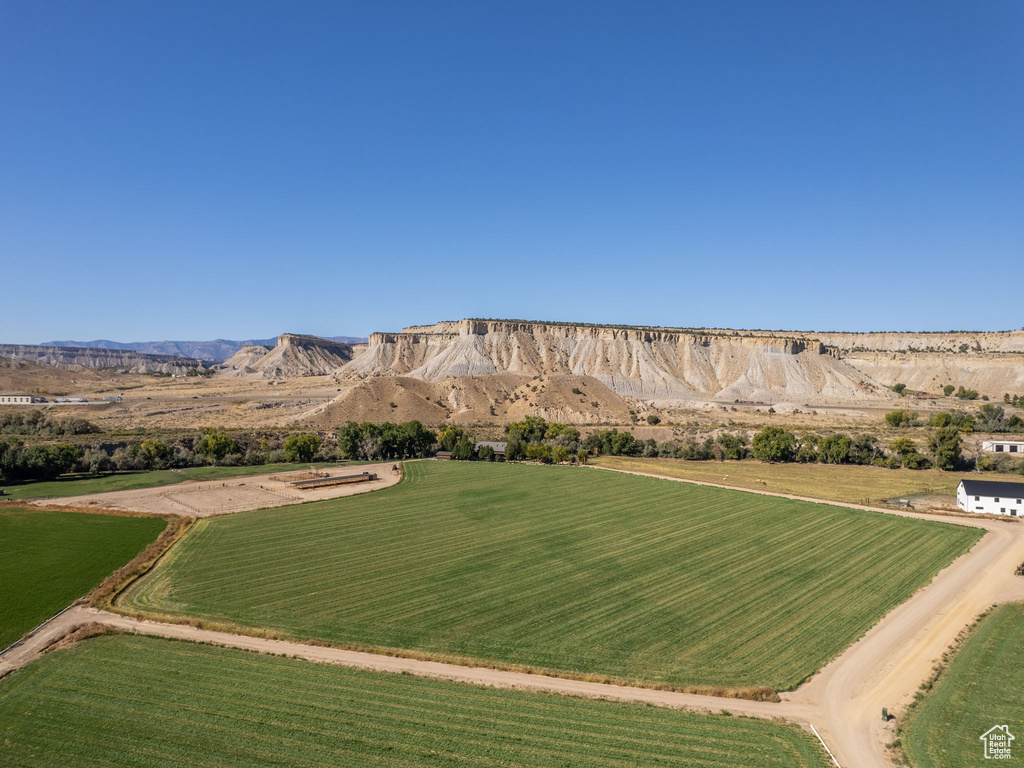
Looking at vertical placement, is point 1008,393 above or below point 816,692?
above

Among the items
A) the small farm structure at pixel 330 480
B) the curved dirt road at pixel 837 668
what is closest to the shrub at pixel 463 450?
the small farm structure at pixel 330 480

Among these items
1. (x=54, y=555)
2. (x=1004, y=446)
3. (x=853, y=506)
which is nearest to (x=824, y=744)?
(x=853, y=506)

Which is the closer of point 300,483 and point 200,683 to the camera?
point 200,683

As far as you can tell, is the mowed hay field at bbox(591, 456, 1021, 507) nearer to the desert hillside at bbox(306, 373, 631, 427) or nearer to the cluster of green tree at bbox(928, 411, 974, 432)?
the cluster of green tree at bbox(928, 411, 974, 432)

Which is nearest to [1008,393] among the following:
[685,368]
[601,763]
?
[685,368]

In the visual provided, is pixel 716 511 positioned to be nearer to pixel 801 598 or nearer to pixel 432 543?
pixel 801 598

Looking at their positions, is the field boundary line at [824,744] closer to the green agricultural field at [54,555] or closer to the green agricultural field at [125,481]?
the green agricultural field at [54,555]

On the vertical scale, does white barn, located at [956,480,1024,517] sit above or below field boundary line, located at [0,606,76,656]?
above

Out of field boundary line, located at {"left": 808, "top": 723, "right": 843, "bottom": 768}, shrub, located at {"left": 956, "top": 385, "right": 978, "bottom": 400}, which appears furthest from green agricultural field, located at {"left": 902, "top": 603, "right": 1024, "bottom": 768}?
shrub, located at {"left": 956, "top": 385, "right": 978, "bottom": 400}
